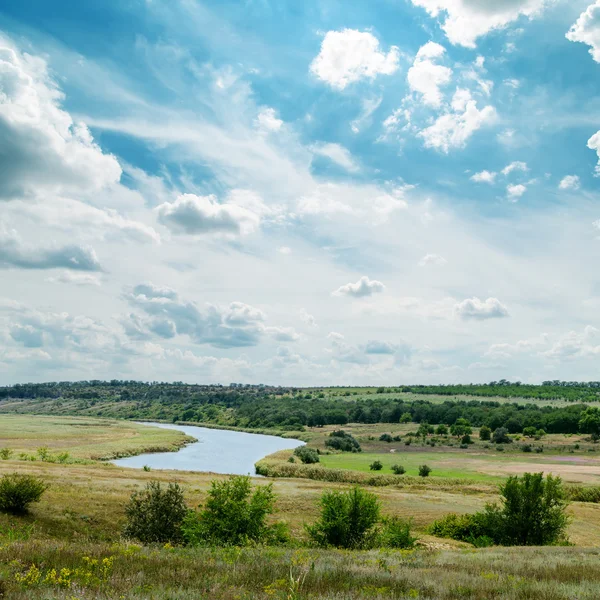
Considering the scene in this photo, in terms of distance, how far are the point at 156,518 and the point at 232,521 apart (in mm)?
3836

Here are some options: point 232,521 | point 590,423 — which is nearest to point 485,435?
point 590,423

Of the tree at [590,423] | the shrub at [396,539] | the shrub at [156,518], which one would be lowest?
the tree at [590,423]

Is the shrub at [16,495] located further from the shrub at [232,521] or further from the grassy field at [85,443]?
the grassy field at [85,443]

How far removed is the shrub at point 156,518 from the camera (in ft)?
72.7

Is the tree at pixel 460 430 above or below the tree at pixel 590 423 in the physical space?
below

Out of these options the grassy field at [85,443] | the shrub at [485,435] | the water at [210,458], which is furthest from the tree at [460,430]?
the grassy field at [85,443]

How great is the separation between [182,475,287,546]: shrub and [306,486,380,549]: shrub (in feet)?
9.24

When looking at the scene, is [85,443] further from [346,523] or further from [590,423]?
[590,423]

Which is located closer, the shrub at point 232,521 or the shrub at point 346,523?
the shrub at point 232,521

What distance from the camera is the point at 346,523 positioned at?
24891 mm

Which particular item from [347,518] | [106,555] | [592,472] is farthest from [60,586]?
[592,472]

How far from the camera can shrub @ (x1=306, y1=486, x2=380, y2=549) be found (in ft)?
80.6

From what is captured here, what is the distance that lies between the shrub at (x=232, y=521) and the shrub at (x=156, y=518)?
0.61 m

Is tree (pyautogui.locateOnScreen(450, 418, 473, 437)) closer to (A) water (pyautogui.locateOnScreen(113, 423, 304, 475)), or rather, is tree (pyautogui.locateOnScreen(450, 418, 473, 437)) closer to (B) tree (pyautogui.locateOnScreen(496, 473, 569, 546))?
(A) water (pyautogui.locateOnScreen(113, 423, 304, 475))
